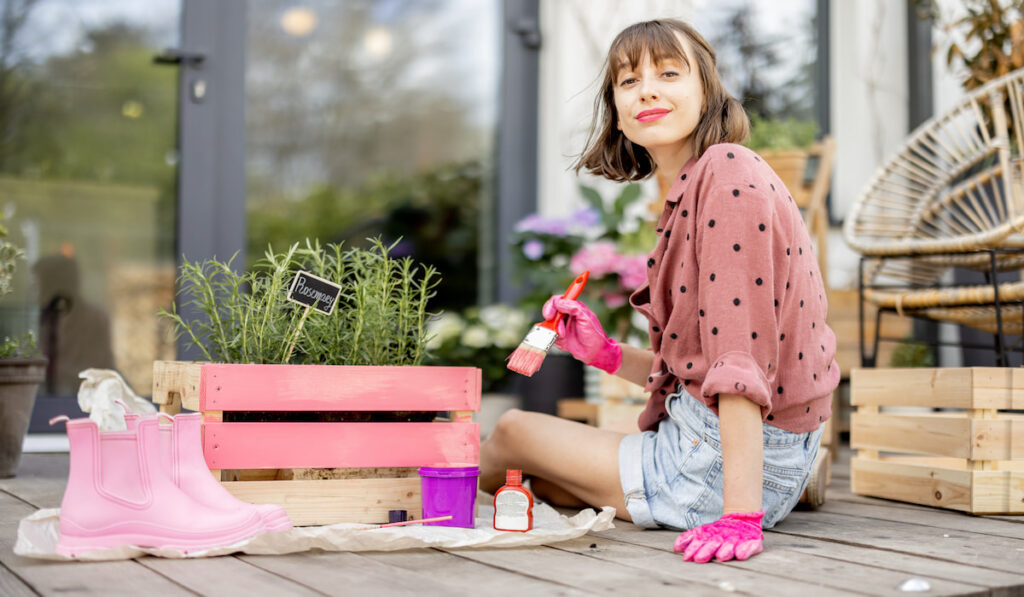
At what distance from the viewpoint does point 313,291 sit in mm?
1619

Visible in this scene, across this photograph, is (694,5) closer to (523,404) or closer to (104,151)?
(523,404)

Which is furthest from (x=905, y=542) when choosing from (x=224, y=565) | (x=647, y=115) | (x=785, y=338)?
(x=224, y=565)

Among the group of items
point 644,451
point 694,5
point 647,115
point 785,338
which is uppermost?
point 694,5

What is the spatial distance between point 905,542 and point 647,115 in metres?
0.80

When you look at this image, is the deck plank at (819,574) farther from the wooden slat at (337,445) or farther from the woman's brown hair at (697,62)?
the woman's brown hair at (697,62)

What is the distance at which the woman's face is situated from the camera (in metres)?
1.68

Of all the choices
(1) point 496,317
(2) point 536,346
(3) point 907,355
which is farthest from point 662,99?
(3) point 907,355

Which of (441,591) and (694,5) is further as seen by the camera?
(694,5)

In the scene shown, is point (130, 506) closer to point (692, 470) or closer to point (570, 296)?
point (570, 296)

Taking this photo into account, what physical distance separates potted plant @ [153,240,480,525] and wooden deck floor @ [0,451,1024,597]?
21 cm

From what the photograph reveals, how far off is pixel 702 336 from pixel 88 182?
2261mm

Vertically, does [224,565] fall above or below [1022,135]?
below

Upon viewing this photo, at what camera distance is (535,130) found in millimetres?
3727

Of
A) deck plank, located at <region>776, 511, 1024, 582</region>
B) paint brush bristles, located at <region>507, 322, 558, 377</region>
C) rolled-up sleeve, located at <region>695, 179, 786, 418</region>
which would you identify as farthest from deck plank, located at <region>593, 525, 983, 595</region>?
paint brush bristles, located at <region>507, 322, 558, 377</region>
